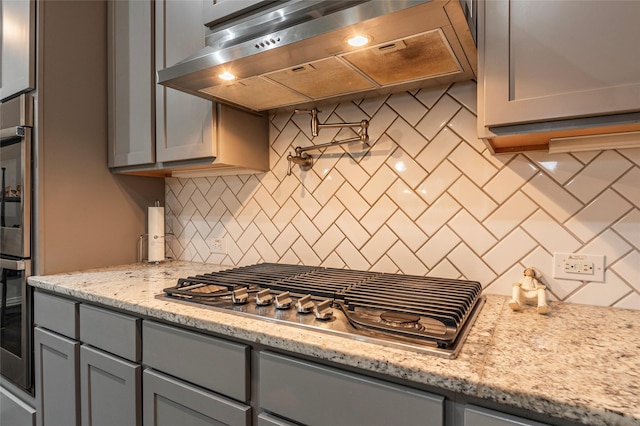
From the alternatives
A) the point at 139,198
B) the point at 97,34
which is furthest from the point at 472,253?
the point at 97,34

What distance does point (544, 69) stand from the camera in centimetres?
93

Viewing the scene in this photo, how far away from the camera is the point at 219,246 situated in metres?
2.00

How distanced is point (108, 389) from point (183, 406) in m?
0.42

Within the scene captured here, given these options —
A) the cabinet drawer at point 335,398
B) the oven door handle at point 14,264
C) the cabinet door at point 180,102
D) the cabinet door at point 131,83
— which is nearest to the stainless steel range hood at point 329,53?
the cabinet door at point 180,102

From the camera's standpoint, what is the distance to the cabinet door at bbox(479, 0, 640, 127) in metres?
0.85

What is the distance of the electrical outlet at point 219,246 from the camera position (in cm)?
199

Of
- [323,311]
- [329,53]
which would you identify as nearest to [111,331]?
[323,311]

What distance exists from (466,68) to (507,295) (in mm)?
782

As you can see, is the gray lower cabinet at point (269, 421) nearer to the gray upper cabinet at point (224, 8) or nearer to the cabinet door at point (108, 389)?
the cabinet door at point (108, 389)

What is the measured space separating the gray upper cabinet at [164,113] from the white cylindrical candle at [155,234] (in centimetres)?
29

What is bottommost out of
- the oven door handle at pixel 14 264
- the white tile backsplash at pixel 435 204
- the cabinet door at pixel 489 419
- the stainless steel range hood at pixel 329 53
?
the cabinet door at pixel 489 419

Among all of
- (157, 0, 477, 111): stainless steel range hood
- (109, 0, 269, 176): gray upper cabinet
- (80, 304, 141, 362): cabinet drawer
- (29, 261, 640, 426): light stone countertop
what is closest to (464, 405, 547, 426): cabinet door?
(29, 261, 640, 426): light stone countertop

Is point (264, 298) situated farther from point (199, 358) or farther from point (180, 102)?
point (180, 102)

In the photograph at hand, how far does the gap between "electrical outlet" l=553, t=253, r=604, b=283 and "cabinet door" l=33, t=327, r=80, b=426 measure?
1.77m
